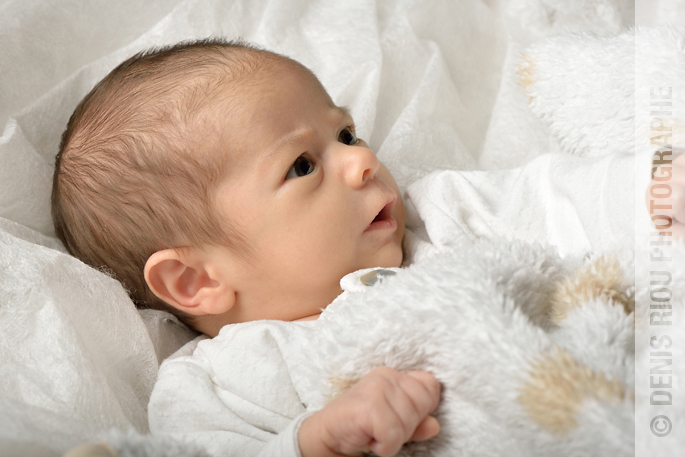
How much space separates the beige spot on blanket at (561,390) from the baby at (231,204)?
15.6 inches

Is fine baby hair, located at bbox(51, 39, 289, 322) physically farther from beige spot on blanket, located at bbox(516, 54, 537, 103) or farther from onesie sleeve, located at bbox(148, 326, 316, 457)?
beige spot on blanket, located at bbox(516, 54, 537, 103)

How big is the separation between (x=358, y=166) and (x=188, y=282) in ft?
1.17

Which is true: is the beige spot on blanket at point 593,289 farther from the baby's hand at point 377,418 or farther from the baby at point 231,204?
the baby at point 231,204

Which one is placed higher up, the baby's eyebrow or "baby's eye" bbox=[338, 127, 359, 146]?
the baby's eyebrow

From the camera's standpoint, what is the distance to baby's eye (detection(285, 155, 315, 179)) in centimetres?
101

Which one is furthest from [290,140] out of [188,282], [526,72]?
[526,72]

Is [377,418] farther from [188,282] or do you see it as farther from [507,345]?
[188,282]

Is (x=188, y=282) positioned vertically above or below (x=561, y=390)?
below

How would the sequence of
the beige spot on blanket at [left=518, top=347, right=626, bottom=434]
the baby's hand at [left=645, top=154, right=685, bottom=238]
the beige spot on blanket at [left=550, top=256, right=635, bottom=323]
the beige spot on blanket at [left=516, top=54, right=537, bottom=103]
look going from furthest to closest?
the beige spot on blanket at [left=516, top=54, right=537, bottom=103]
the baby's hand at [left=645, top=154, right=685, bottom=238]
the beige spot on blanket at [left=550, top=256, right=635, bottom=323]
the beige spot on blanket at [left=518, top=347, right=626, bottom=434]

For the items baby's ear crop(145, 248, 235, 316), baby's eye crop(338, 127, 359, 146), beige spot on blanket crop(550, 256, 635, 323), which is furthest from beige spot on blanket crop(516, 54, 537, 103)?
baby's ear crop(145, 248, 235, 316)

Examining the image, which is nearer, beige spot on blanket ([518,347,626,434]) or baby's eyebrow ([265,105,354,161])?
beige spot on blanket ([518,347,626,434])

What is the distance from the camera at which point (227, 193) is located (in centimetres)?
99

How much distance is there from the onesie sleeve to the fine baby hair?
0.18m

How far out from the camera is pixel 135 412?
0.95 meters
